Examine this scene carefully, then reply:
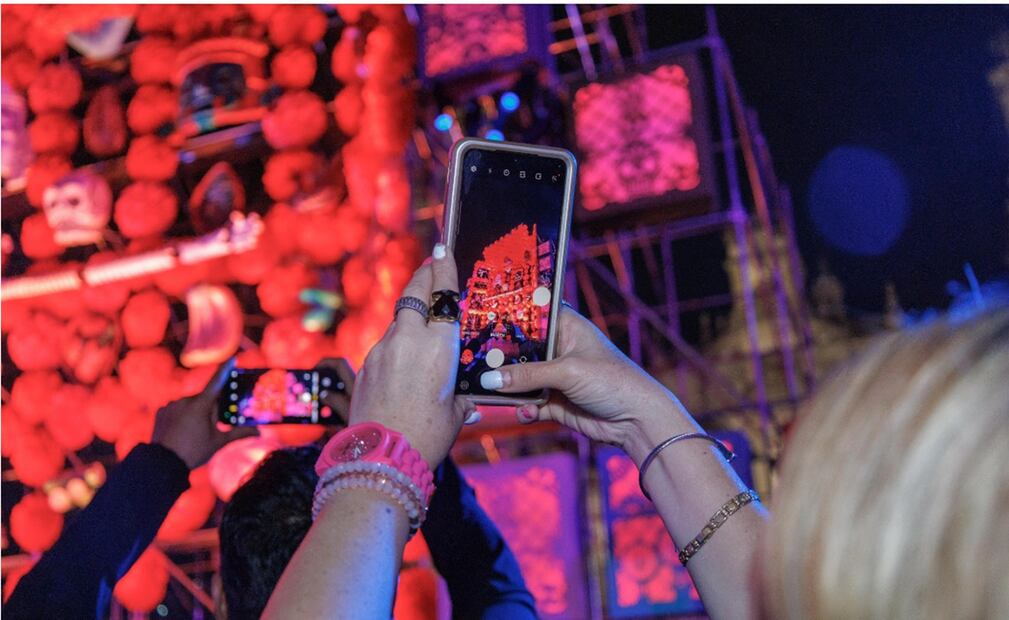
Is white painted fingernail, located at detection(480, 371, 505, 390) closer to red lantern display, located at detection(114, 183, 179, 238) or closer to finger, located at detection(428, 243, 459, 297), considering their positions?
finger, located at detection(428, 243, 459, 297)

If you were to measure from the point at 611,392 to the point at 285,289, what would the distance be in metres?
3.53

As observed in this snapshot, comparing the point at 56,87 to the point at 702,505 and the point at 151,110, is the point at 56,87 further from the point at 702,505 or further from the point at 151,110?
the point at 702,505

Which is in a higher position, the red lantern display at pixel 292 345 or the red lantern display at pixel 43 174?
the red lantern display at pixel 43 174

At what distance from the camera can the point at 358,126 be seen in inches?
171

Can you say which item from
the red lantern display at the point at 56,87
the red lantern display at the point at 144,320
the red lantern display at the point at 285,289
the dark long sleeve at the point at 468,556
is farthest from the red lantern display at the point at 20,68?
the dark long sleeve at the point at 468,556

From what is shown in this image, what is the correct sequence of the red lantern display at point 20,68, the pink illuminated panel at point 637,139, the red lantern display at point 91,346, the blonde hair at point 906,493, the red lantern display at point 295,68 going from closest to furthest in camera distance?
the blonde hair at point 906,493, the pink illuminated panel at point 637,139, the red lantern display at point 295,68, the red lantern display at point 91,346, the red lantern display at point 20,68

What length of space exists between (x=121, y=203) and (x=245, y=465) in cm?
175

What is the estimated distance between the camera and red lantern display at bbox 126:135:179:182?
4.86m

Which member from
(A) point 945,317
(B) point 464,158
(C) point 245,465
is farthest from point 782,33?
(A) point 945,317

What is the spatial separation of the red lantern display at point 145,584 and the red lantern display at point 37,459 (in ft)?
2.74

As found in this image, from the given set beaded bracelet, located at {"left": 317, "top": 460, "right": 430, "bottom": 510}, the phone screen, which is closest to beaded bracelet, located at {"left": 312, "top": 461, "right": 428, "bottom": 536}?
beaded bracelet, located at {"left": 317, "top": 460, "right": 430, "bottom": 510}

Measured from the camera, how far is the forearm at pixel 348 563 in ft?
1.93

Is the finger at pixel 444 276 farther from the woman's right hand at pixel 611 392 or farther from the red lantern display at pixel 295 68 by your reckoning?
the red lantern display at pixel 295 68

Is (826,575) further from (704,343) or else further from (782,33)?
(704,343)
